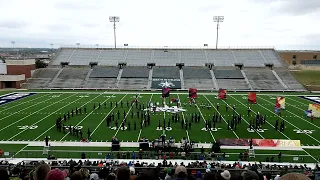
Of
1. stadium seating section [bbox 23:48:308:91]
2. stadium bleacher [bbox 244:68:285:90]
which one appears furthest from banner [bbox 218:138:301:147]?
stadium bleacher [bbox 244:68:285:90]

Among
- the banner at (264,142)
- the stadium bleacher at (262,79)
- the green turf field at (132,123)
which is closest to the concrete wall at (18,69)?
the green turf field at (132,123)

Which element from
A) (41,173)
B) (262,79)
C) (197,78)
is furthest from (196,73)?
(41,173)

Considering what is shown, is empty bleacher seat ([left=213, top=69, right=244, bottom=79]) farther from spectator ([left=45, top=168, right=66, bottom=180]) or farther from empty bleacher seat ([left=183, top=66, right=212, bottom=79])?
spectator ([left=45, top=168, right=66, bottom=180])

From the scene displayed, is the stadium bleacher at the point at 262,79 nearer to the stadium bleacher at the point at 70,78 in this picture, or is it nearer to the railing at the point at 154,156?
the stadium bleacher at the point at 70,78

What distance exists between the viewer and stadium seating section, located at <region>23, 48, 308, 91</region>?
4762 centimetres

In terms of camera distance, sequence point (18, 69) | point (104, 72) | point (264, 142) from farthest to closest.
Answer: point (104, 72)
point (18, 69)
point (264, 142)

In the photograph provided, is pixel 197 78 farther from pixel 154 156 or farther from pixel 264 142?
pixel 154 156

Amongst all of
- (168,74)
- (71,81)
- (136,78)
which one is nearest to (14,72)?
(71,81)

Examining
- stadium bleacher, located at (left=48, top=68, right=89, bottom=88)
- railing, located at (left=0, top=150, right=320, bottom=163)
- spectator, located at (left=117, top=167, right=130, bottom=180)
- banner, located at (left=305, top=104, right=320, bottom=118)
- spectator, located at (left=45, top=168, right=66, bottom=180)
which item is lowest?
railing, located at (left=0, top=150, right=320, bottom=163)

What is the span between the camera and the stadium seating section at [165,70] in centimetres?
4762

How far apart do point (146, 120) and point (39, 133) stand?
7.60 m

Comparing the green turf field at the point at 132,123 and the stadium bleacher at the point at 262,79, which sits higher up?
the stadium bleacher at the point at 262,79

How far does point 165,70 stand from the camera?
54.7 metres

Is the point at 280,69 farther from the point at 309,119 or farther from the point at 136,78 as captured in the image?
the point at 309,119
